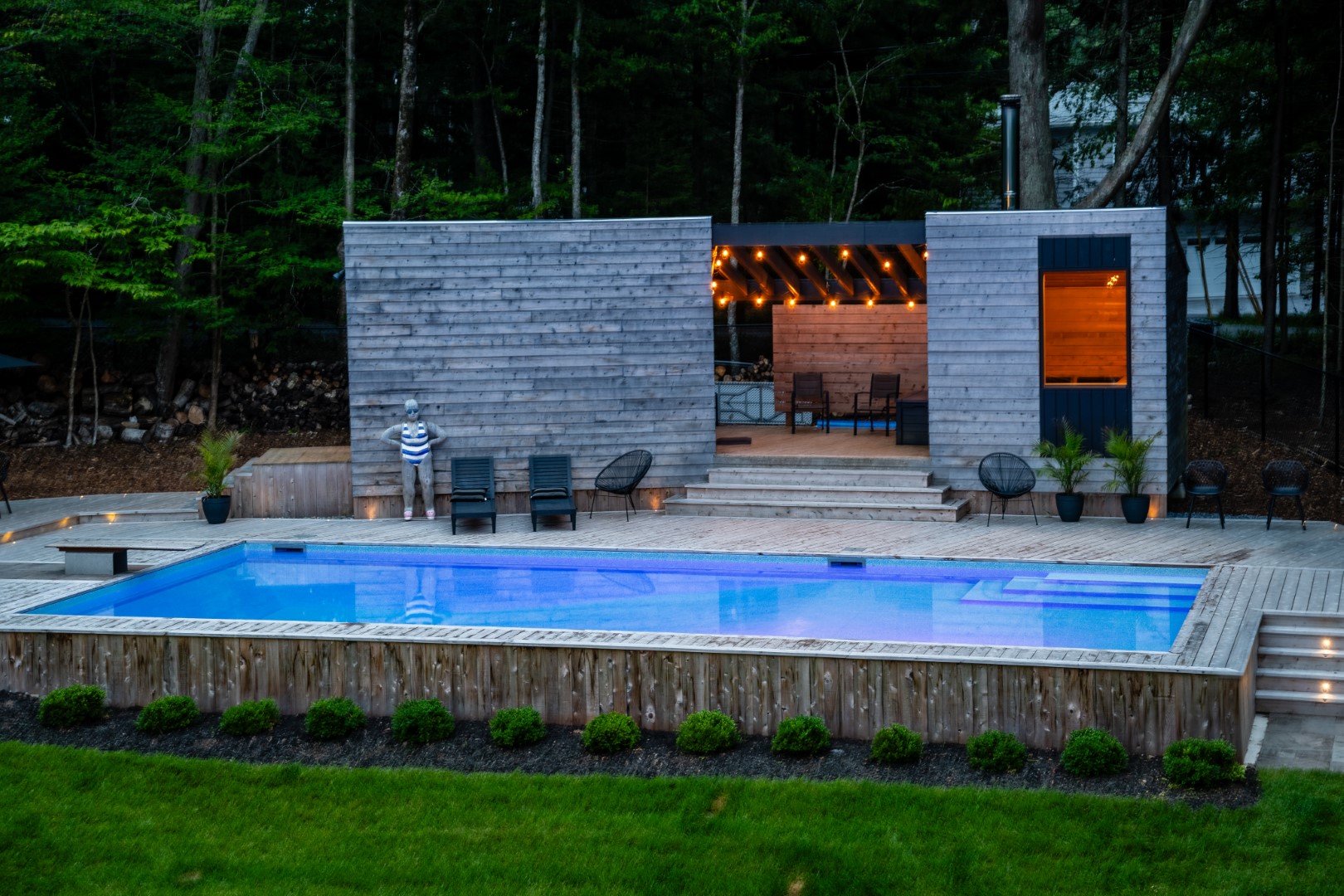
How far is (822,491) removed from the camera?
46.1 feet

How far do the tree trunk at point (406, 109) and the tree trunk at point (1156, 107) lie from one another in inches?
360

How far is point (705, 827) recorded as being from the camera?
6281 millimetres

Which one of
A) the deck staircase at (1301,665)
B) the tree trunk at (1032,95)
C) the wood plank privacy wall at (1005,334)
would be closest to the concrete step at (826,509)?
the wood plank privacy wall at (1005,334)

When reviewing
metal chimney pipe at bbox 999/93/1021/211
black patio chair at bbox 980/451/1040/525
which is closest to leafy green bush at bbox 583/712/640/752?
black patio chair at bbox 980/451/1040/525

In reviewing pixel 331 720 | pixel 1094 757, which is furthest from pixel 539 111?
pixel 1094 757

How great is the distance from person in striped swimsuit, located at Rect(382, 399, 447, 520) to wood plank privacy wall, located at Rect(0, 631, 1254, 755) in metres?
5.85

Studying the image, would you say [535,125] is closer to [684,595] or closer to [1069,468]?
[1069,468]

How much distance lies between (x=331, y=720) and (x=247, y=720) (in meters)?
0.55

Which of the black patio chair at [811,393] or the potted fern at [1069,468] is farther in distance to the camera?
the black patio chair at [811,393]

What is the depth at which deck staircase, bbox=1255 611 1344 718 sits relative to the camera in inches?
321

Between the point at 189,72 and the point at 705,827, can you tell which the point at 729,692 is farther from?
the point at 189,72

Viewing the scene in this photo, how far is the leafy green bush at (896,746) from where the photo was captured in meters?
6.98

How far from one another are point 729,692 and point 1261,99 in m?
20.1

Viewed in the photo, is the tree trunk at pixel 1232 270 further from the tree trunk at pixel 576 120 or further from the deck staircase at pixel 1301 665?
the deck staircase at pixel 1301 665
